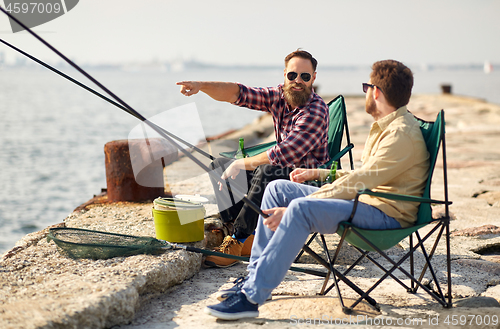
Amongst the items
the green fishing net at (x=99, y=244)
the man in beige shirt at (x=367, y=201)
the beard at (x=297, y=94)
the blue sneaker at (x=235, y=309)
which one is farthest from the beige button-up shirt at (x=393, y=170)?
the green fishing net at (x=99, y=244)

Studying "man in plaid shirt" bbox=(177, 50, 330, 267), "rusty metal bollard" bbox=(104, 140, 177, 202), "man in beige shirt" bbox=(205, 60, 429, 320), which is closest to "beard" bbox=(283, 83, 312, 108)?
"man in plaid shirt" bbox=(177, 50, 330, 267)

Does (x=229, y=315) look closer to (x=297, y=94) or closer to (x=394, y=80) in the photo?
(x=394, y=80)

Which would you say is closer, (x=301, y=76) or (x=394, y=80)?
(x=394, y=80)

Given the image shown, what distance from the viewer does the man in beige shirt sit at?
2.36 m

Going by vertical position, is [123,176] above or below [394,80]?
below

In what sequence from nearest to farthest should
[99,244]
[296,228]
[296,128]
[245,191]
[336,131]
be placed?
[296,228] < [99,244] < [296,128] < [245,191] < [336,131]

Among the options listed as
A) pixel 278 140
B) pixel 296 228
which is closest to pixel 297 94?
pixel 278 140

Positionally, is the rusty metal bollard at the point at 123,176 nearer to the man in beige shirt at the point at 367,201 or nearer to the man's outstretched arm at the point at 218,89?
the man's outstretched arm at the point at 218,89

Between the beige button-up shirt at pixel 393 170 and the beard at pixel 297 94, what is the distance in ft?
2.89

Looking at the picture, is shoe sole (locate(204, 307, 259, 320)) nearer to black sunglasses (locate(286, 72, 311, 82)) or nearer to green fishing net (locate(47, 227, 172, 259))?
green fishing net (locate(47, 227, 172, 259))

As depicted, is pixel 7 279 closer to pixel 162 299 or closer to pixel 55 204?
pixel 162 299

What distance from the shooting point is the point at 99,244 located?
114 inches

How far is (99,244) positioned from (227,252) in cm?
84

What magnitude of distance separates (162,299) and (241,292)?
576 millimetres
